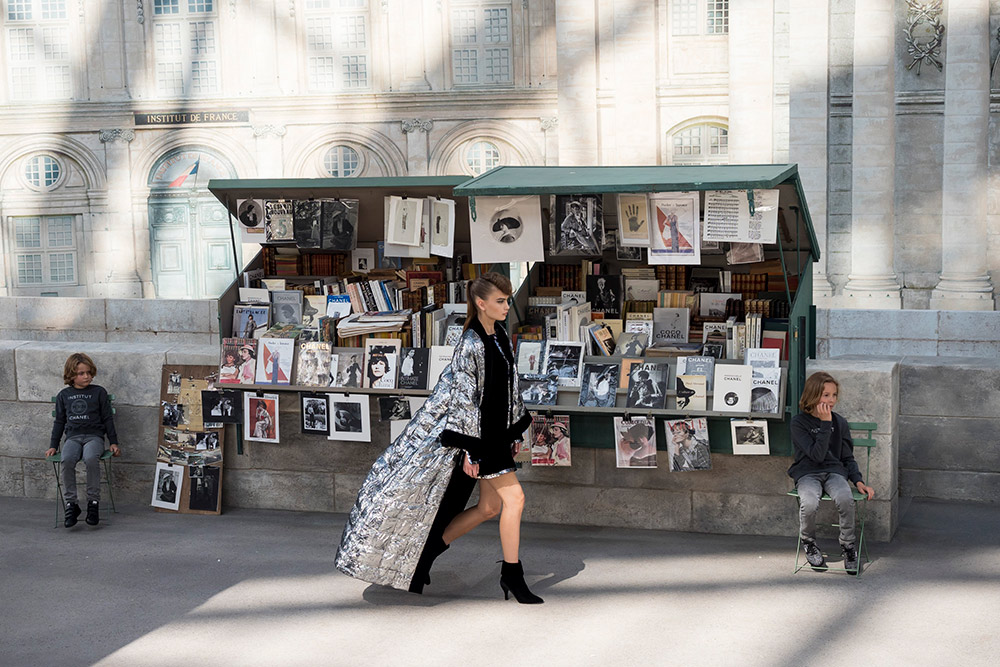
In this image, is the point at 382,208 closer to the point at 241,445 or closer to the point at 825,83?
the point at 241,445

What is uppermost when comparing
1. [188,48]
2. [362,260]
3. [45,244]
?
[188,48]

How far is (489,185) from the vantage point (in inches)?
279

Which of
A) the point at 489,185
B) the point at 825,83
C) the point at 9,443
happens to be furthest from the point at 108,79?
the point at 489,185

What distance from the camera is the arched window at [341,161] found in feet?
86.4

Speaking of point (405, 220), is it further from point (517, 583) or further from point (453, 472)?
point (517, 583)

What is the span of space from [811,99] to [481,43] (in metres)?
10.1

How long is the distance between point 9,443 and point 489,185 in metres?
4.59

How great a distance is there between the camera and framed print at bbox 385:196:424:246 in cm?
801

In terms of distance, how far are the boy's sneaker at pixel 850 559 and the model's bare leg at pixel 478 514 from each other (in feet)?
6.54

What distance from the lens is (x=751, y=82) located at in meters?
19.0

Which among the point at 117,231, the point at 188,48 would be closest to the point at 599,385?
the point at 188,48

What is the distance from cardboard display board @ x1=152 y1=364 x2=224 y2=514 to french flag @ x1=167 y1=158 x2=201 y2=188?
1991 centimetres

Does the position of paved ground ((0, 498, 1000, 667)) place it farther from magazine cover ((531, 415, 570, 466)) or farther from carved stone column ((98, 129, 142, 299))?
carved stone column ((98, 129, 142, 299))

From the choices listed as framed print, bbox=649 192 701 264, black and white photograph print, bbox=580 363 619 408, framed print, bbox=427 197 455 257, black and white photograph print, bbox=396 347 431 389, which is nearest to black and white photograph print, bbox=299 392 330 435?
black and white photograph print, bbox=396 347 431 389
